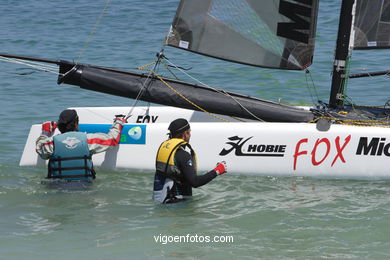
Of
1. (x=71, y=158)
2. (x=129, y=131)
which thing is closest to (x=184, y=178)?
(x=71, y=158)

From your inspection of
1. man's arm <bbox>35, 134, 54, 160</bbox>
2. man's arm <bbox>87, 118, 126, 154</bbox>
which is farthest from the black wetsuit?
man's arm <bbox>35, 134, 54, 160</bbox>

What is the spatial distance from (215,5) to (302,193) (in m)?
2.35

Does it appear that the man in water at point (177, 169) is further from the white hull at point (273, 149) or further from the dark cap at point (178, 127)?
the white hull at point (273, 149)

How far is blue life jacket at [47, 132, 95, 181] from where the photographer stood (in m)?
7.07

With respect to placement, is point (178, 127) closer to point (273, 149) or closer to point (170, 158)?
point (170, 158)

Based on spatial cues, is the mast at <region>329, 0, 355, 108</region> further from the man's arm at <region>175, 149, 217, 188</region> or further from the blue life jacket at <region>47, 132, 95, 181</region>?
→ the blue life jacket at <region>47, 132, 95, 181</region>

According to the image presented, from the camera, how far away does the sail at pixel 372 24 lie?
859cm


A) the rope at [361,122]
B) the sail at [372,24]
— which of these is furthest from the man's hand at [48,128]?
the sail at [372,24]

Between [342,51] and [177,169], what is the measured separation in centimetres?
298

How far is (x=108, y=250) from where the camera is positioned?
6152 millimetres

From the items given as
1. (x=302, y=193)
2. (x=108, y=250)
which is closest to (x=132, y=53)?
(x=302, y=193)

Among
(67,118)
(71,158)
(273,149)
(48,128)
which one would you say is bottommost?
(71,158)

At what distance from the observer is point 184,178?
6668mm

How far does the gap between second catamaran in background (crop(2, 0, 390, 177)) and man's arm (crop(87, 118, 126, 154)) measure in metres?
0.17
